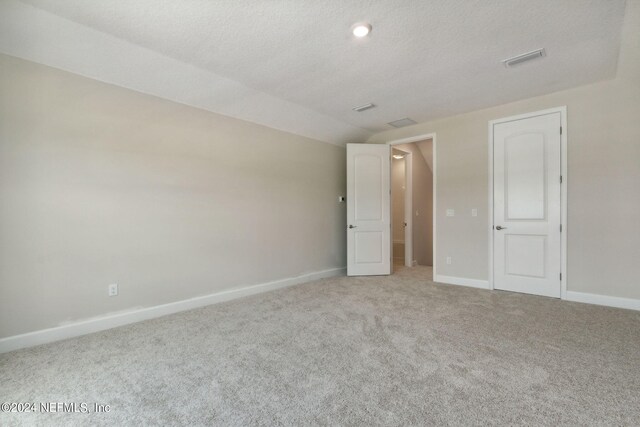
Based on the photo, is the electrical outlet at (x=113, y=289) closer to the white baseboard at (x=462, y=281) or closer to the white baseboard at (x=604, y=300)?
the white baseboard at (x=462, y=281)

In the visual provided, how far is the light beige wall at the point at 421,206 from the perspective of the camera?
6.25 metres

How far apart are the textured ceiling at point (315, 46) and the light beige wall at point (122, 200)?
28cm

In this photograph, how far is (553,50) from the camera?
2.69m

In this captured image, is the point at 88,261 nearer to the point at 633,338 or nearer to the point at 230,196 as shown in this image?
the point at 230,196

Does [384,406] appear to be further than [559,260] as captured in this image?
No

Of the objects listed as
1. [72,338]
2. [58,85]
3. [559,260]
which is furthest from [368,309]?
[58,85]

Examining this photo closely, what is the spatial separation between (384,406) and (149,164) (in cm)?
307

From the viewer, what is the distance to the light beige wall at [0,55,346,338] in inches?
94.7

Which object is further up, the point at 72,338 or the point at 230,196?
the point at 230,196

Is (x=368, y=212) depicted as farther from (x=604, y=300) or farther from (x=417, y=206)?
(x=604, y=300)

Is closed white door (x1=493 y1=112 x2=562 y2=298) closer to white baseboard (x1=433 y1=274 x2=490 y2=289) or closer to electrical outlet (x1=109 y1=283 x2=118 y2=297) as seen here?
white baseboard (x1=433 y1=274 x2=490 y2=289)

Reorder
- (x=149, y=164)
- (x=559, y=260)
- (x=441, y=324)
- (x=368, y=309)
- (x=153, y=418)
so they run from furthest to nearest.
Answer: (x=559, y=260) < (x=368, y=309) < (x=149, y=164) < (x=441, y=324) < (x=153, y=418)

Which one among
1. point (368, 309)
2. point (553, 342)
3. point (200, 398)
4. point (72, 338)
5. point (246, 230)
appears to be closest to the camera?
point (200, 398)

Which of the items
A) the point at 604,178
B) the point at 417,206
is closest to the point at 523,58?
the point at 604,178
